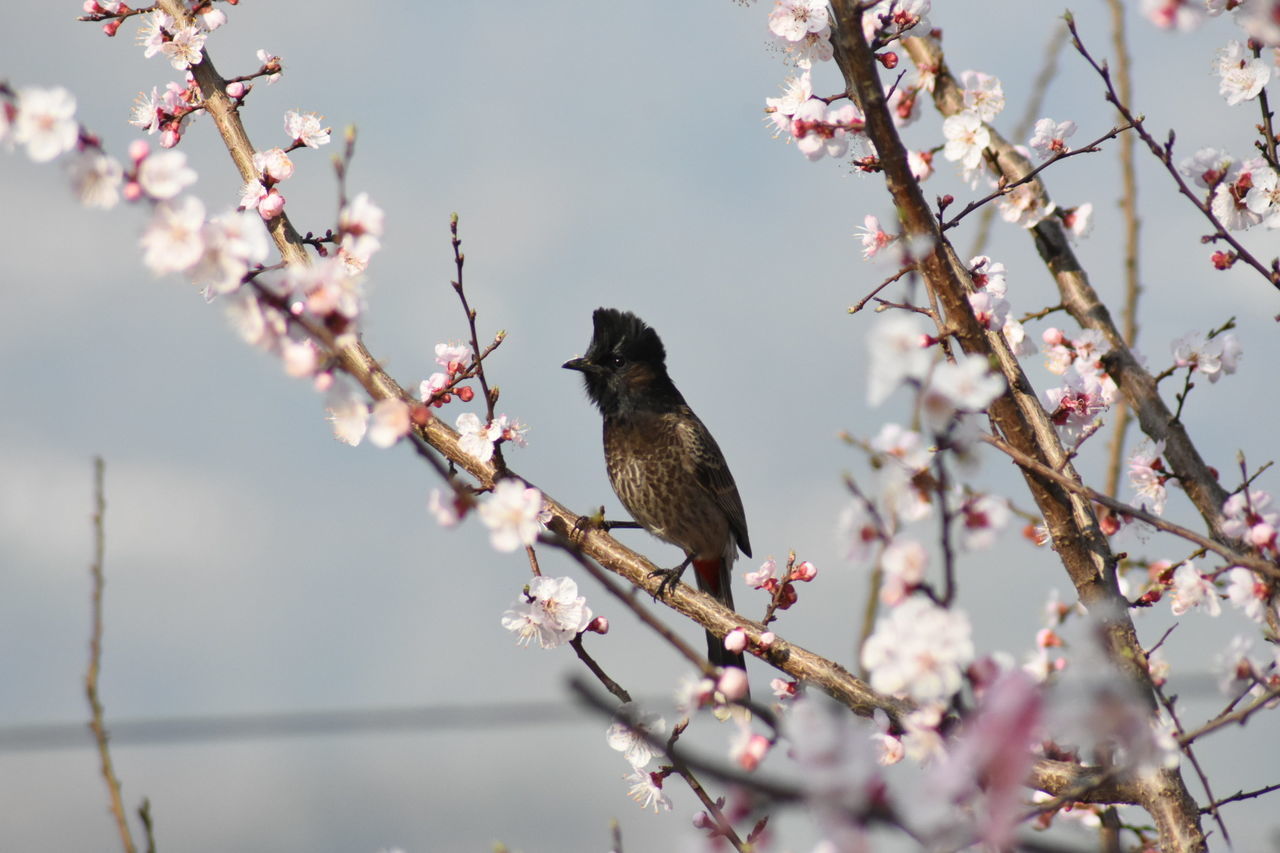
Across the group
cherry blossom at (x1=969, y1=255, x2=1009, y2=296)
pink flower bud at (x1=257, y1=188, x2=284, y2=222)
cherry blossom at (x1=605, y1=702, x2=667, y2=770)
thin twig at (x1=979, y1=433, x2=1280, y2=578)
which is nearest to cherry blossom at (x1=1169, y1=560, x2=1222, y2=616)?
thin twig at (x1=979, y1=433, x2=1280, y2=578)

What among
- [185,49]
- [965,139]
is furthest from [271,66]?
[965,139]

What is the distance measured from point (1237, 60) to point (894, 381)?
270 cm

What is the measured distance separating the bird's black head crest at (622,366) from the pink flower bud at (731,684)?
14.8ft

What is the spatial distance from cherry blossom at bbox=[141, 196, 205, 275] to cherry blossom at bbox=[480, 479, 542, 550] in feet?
1.98

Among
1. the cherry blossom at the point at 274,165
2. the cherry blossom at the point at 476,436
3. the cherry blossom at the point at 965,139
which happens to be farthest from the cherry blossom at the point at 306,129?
the cherry blossom at the point at 965,139

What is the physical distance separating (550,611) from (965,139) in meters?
2.04

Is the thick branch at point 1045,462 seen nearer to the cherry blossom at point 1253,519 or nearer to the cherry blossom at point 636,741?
the cherry blossom at point 1253,519

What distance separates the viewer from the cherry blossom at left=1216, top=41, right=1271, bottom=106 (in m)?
3.47

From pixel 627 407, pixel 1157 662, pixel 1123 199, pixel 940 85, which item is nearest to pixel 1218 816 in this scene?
pixel 1157 662

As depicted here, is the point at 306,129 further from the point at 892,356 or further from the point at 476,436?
the point at 892,356

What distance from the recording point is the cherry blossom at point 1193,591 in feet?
10.3

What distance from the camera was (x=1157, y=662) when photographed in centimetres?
418

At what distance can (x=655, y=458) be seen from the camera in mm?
6570

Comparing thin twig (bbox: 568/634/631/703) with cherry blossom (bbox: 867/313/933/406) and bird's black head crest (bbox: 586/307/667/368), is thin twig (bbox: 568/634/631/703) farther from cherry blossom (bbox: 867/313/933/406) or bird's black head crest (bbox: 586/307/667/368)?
bird's black head crest (bbox: 586/307/667/368)
